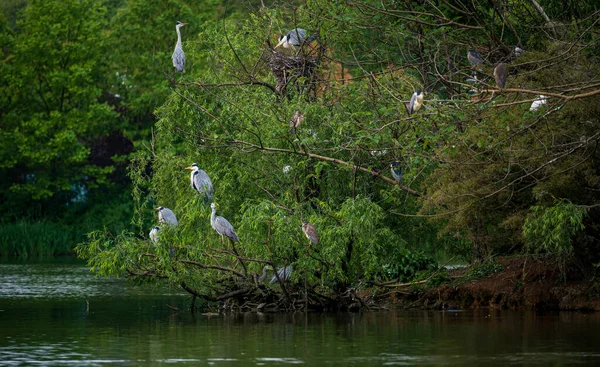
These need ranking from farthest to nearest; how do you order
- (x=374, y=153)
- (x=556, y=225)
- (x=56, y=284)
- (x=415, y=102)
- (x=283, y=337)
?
1. (x=56, y=284)
2. (x=374, y=153)
3. (x=556, y=225)
4. (x=415, y=102)
5. (x=283, y=337)

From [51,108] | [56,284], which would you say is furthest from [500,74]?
[51,108]

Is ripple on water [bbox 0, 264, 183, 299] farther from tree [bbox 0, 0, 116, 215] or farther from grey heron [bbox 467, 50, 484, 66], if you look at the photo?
tree [bbox 0, 0, 116, 215]

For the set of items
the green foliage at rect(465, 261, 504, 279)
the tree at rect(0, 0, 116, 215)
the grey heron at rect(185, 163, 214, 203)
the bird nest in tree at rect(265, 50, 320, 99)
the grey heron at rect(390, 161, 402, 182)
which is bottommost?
the green foliage at rect(465, 261, 504, 279)

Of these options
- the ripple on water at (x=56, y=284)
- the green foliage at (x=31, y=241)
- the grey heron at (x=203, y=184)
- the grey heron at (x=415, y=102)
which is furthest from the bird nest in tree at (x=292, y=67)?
the green foliage at (x=31, y=241)

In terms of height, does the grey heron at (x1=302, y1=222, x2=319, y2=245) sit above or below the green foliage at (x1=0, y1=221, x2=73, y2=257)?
below

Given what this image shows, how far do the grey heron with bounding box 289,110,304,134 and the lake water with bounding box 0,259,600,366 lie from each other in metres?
3.32

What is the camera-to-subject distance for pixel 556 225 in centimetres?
1834

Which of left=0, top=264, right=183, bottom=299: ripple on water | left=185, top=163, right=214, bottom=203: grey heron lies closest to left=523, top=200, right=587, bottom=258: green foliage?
left=185, top=163, right=214, bottom=203: grey heron

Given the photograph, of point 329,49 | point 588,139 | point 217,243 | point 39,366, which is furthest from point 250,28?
point 39,366

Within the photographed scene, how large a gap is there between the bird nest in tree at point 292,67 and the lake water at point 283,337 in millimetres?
4789

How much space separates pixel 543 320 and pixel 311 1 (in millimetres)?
7626

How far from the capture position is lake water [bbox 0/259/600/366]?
13781 millimetres

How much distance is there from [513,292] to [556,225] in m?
2.83

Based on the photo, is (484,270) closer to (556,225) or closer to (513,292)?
(513,292)
